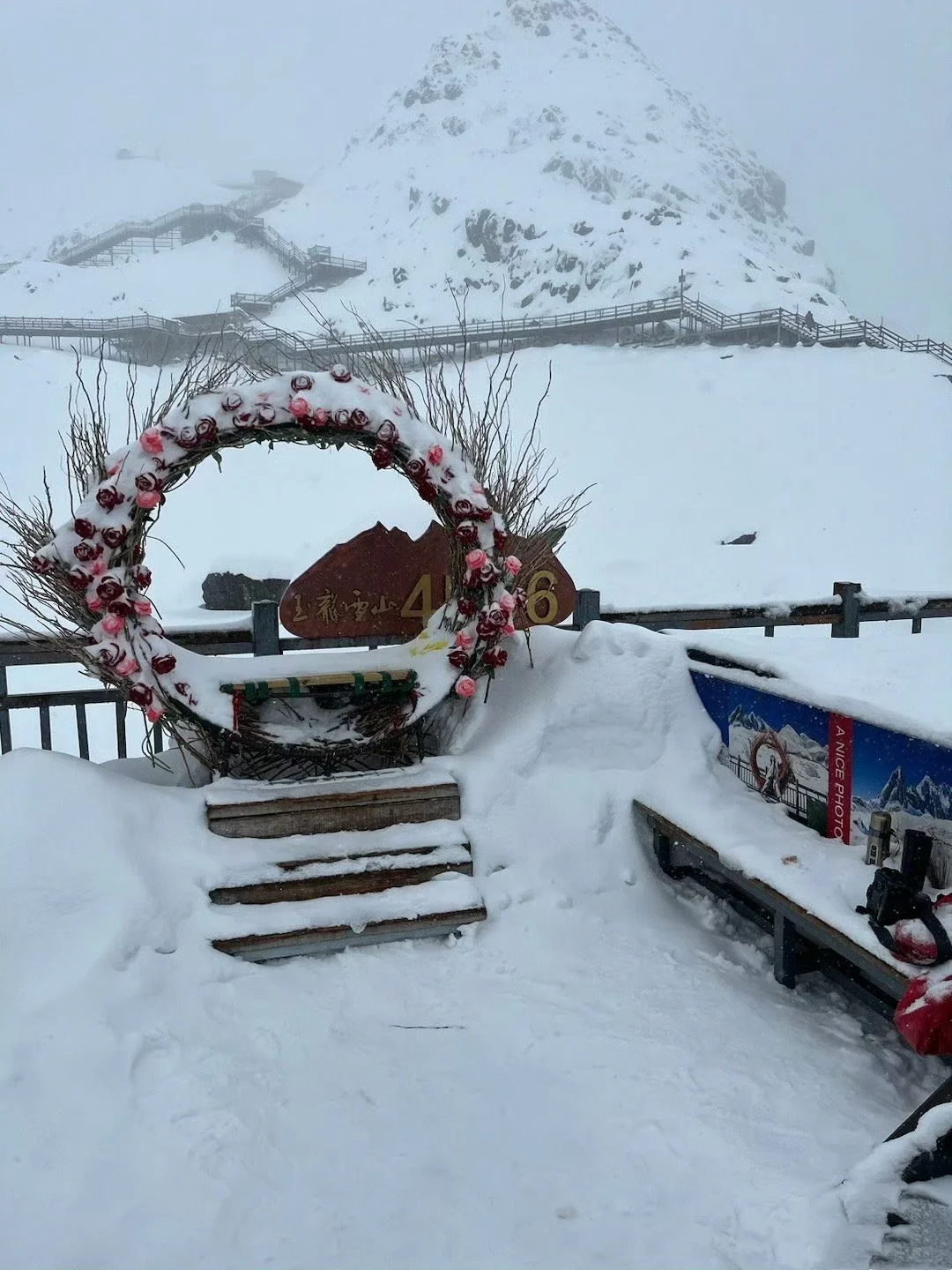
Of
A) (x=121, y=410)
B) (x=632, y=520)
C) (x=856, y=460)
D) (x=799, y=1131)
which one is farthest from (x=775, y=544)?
(x=121, y=410)

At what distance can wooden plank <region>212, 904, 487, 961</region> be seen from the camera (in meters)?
3.57

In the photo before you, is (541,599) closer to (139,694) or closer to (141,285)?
(139,694)

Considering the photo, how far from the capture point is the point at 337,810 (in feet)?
13.5

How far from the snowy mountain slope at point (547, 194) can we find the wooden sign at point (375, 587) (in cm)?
3675

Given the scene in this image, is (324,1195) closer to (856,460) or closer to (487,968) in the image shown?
(487,968)

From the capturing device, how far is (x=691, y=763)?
4293 mm

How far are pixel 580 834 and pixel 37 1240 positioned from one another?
253cm

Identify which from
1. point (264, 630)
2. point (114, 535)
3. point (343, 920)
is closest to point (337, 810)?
point (343, 920)

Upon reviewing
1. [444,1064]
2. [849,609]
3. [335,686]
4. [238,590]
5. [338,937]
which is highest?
[849,609]

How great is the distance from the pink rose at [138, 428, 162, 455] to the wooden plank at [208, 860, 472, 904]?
1876mm

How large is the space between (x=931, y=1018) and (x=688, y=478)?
23034 millimetres

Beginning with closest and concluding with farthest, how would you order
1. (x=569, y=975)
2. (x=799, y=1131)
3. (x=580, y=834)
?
1. (x=799, y=1131)
2. (x=569, y=975)
3. (x=580, y=834)

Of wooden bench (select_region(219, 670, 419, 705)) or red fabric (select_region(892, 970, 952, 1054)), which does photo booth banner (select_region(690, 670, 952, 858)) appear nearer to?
red fabric (select_region(892, 970, 952, 1054))

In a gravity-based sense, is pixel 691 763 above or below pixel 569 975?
above
